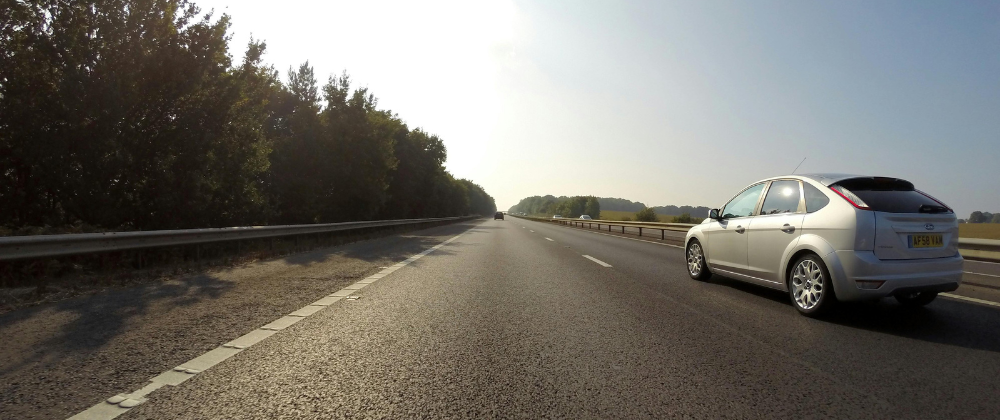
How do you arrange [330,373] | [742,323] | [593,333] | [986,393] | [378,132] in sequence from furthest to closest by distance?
[378,132] < [742,323] < [593,333] < [330,373] < [986,393]

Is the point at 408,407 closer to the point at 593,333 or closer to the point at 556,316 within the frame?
the point at 593,333

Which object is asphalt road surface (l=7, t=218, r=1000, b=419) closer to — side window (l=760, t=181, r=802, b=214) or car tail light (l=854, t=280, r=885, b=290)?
car tail light (l=854, t=280, r=885, b=290)

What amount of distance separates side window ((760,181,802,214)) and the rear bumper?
40.9 inches

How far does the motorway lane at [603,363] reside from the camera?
268 centimetres

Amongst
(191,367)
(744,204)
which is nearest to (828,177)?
(744,204)

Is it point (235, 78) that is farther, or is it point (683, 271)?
point (235, 78)

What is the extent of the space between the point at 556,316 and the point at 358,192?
31155 mm

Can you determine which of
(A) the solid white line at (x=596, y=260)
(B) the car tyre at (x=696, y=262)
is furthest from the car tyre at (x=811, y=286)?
(A) the solid white line at (x=596, y=260)

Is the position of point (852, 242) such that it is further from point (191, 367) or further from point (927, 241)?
point (191, 367)

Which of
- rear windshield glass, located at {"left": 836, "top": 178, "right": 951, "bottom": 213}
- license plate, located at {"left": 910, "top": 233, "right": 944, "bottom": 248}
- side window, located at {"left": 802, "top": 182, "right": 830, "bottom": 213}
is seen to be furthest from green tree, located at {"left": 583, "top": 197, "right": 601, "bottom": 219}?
license plate, located at {"left": 910, "top": 233, "right": 944, "bottom": 248}

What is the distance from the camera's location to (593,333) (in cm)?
436

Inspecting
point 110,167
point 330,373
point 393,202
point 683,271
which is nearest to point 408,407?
point 330,373

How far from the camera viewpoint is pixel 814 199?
5.52 meters

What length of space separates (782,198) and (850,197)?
3.45 ft
